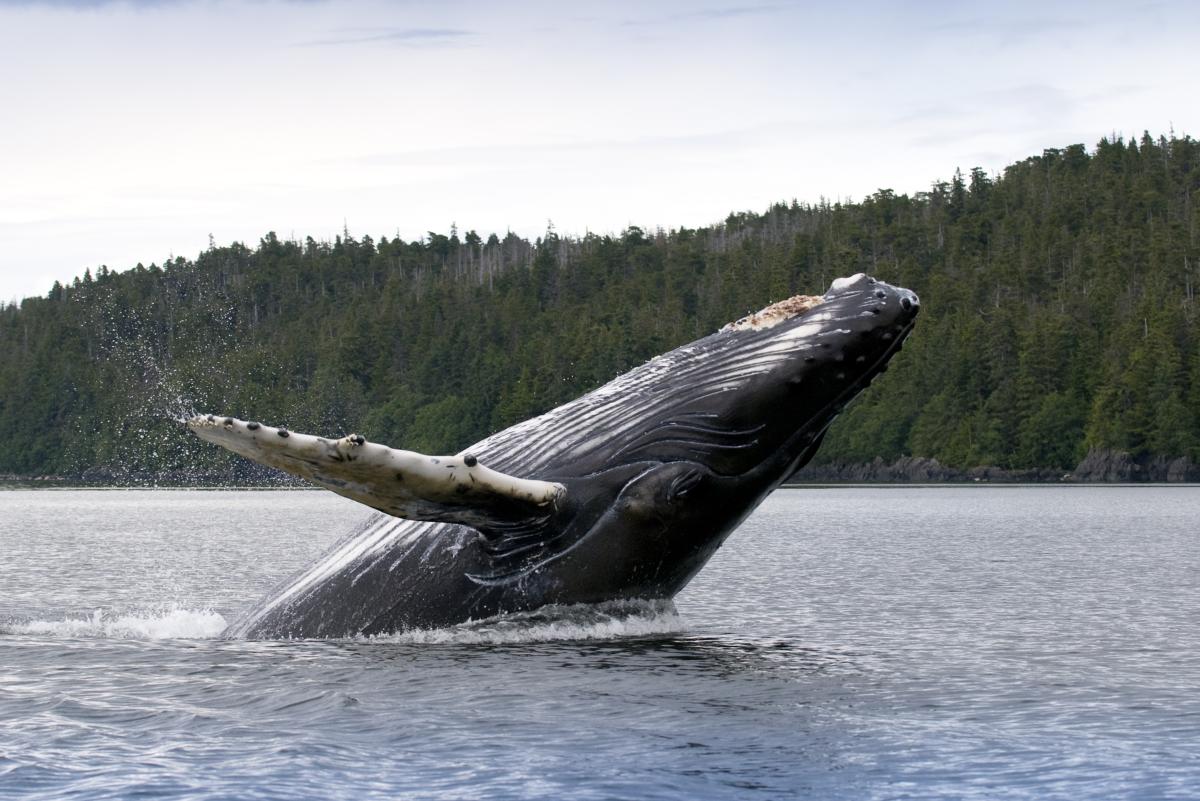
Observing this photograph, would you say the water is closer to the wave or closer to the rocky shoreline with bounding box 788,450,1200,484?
the wave

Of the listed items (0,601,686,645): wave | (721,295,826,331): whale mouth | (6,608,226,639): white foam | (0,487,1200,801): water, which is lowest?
(0,487,1200,801): water

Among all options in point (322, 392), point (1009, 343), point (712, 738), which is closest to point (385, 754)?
point (712, 738)

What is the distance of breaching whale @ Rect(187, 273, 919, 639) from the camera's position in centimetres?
1040

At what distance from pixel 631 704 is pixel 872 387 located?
137m

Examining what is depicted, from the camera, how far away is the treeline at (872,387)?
126 meters

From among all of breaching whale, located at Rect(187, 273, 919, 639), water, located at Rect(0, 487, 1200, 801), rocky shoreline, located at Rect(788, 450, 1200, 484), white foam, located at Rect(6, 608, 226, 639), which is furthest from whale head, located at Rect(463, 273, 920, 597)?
rocky shoreline, located at Rect(788, 450, 1200, 484)

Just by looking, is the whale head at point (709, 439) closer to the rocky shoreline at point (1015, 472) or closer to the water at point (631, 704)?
the water at point (631, 704)

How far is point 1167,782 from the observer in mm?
7891

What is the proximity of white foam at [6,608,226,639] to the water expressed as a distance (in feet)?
0.17

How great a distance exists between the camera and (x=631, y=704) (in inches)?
377

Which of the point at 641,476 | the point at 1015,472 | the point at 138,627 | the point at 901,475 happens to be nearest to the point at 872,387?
the point at 901,475

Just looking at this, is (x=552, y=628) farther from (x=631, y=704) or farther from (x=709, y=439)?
(x=709, y=439)

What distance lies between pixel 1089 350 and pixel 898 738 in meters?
129

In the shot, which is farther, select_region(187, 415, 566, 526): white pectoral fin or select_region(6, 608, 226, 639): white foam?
select_region(6, 608, 226, 639): white foam
